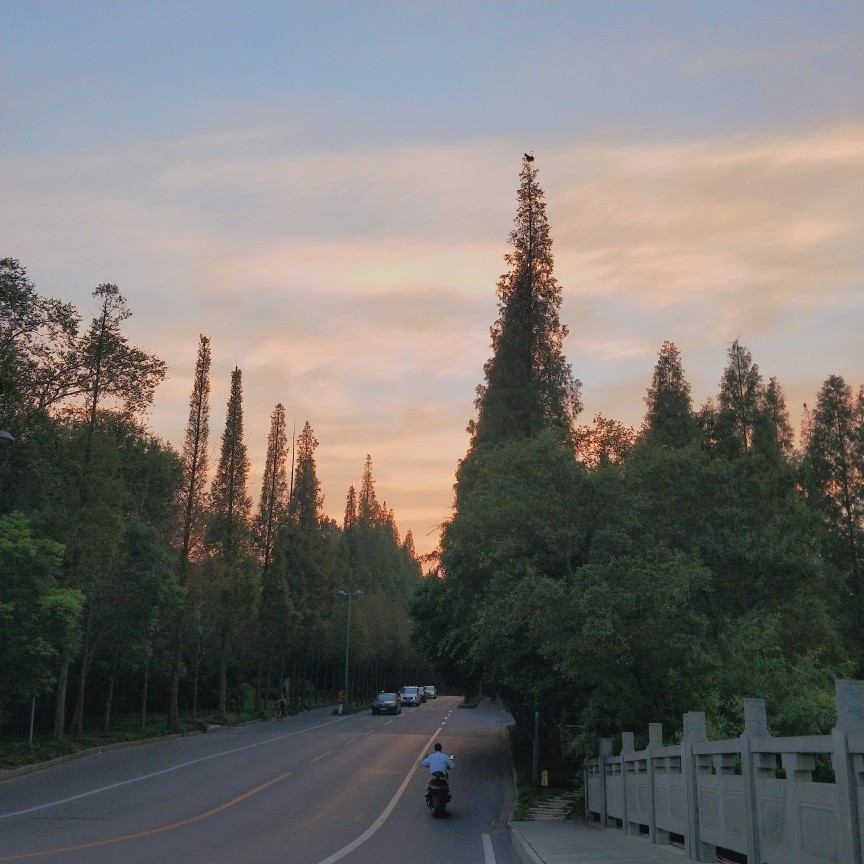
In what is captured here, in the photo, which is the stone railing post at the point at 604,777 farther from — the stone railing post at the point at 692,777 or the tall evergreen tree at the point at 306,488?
the tall evergreen tree at the point at 306,488

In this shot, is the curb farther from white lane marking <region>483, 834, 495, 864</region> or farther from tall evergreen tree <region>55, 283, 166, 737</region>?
tall evergreen tree <region>55, 283, 166, 737</region>

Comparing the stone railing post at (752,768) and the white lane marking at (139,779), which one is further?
the white lane marking at (139,779)

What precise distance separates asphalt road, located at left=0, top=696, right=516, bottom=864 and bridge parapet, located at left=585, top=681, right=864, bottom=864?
157 inches

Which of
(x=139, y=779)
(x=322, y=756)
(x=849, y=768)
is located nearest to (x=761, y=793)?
(x=849, y=768)

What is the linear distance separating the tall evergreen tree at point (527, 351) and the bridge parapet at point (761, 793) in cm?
2668

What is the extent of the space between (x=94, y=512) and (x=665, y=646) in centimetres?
2563

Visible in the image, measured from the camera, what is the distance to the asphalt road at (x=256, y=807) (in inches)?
608

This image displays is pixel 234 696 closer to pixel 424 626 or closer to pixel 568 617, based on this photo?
pixel 424 626

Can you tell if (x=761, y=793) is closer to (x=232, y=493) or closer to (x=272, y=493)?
(x=232, y=493)

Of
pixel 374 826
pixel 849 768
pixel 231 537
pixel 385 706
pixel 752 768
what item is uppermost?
pixel 231 537

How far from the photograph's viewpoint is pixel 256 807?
70.6 ft

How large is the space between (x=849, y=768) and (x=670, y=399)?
44.0m

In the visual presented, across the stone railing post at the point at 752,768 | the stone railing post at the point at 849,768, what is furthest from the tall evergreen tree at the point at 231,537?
the stone railing post at the point at 849,768

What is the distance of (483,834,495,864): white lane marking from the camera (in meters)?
15.8
